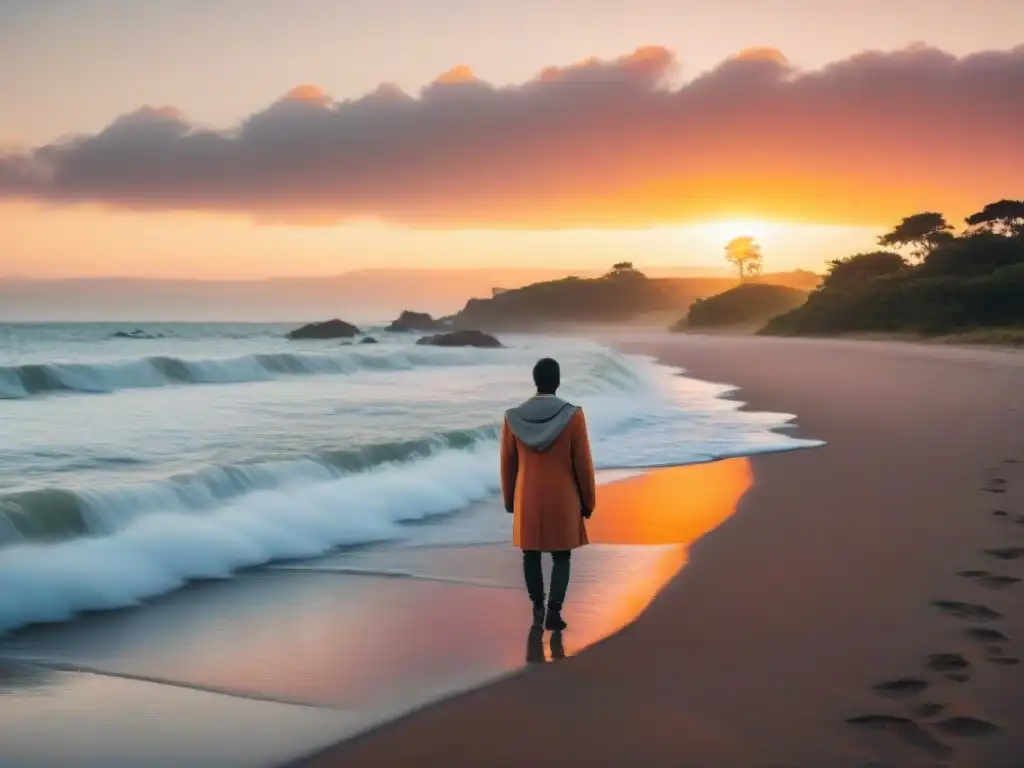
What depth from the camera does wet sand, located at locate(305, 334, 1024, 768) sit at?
3648mm

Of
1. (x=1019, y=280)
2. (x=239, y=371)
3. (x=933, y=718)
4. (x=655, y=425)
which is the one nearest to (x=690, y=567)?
(x=933, y=718)

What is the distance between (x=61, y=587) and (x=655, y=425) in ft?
36.9

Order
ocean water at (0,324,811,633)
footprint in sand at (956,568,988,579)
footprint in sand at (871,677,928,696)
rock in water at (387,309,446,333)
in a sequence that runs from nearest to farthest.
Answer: footprint in sand at (871,677,928,696), footprint in sand at (956,568,988,579), ocean water at (0,324,811,633), rock in water at (387,309,446,333)

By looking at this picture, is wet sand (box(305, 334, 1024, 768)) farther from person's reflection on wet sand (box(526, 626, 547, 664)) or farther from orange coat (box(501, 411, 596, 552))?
orange coat (box(501, 411, 596, 552))

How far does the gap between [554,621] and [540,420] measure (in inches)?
43.6

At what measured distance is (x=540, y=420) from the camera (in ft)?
17.5

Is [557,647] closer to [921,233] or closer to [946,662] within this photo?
[946,662]

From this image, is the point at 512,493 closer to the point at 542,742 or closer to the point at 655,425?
the point at 542,742

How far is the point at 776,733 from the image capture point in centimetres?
375

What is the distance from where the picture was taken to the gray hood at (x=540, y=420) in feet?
17.4

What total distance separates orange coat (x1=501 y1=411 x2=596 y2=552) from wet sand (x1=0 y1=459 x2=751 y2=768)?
0.50 metres

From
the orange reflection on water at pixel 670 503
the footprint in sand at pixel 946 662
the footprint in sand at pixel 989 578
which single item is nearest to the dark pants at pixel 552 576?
the footprint in sand at pixel 946 662

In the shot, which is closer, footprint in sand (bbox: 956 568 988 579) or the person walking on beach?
the person walking on beach

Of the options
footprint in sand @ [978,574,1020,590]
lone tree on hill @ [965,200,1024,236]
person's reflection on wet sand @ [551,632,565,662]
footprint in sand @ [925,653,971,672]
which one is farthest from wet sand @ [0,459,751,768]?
lone tree on hill @ [965,200,1024,236]
